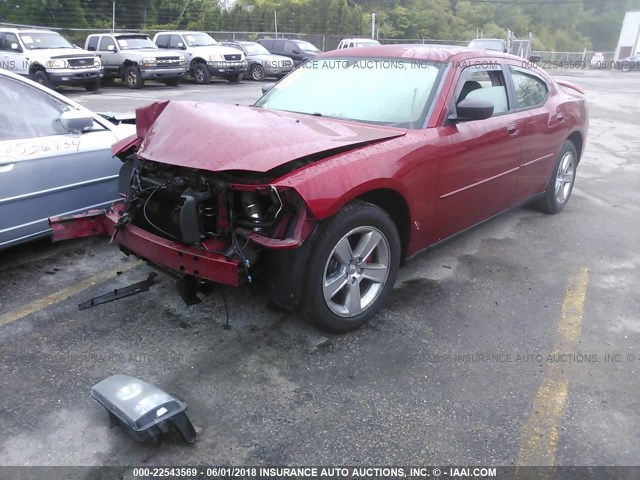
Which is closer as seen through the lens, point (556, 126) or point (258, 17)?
point (556, 126)

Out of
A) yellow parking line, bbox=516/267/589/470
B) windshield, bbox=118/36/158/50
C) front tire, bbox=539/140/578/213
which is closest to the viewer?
yellow parking line, bbox=516/267/589/470

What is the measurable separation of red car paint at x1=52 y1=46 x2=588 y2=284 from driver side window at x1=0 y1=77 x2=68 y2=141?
89cm

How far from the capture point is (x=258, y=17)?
121 feet

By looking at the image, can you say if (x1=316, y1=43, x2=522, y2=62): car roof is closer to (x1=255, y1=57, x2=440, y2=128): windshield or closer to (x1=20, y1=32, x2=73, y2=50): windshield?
(x1=255, y1=57, x2=440, y2=128): windshield

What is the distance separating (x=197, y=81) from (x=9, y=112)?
1761 centimetres

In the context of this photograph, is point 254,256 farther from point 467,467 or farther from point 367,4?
point 367,4

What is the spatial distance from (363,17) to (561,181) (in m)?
41.0

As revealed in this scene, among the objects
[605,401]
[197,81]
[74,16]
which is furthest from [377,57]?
[74,16]

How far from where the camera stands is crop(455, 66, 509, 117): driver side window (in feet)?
13.3

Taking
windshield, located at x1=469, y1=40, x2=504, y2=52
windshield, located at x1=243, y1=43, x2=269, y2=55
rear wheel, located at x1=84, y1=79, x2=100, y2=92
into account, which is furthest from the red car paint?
windshield, located at x1=469, y1=40, x2=504, y2=52

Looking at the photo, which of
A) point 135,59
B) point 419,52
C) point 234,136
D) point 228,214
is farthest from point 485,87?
point 135,59

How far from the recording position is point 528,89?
4973 millimetres

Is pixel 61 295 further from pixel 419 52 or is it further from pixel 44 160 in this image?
pixel 419 52

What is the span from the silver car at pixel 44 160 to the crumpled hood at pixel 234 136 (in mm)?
718
